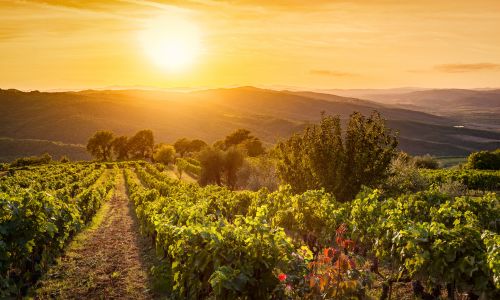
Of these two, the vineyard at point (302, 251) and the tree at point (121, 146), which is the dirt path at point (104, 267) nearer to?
the vineyard at point (302, 251)

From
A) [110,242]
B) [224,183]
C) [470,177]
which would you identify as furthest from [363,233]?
[224,183]

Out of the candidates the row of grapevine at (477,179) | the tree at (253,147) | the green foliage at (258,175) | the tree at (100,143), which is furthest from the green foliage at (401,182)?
the tree at (100,143)

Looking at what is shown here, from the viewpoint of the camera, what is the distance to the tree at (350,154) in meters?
23.3

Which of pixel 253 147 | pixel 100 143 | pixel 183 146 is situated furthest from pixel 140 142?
pixel 253 147

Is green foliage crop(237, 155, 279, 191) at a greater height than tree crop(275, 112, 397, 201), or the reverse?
tree crop(275, 112, 397, 201)

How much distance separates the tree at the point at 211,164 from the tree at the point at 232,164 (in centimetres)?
61

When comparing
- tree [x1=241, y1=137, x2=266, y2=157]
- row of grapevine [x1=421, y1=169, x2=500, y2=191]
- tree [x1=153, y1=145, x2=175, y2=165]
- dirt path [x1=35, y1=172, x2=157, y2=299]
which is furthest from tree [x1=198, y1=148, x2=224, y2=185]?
tree [x1=153, y1=145, x2=175, y2=165]

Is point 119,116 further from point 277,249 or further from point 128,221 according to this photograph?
point 277,249

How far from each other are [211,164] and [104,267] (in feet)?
123

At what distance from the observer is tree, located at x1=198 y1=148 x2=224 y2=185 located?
2078 inches

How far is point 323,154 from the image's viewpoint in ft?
79.9

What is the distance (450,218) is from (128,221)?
1873 cm

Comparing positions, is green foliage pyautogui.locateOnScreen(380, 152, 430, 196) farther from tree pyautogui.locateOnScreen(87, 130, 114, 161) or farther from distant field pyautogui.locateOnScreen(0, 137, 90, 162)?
distant field pyautogui.locateOnScreen(0, 137, 90, 162)

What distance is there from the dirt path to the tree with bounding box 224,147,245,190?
2782 cm
